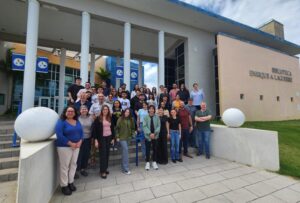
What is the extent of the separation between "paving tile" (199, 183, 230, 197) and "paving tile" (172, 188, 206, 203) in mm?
126

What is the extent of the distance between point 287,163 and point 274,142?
3.20 feet

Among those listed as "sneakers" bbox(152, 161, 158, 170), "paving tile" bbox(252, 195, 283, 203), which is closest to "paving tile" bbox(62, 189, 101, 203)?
"sneakers" bbox(152, 161, 158, 170)

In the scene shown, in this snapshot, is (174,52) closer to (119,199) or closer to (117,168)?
(117,168)

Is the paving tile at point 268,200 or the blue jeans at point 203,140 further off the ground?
the blue jeans at point 203,140

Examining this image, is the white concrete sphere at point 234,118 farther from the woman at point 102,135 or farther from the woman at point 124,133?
the woman at point 102,135

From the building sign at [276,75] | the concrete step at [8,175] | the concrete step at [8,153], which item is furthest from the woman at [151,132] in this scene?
the building sign at [276,75]

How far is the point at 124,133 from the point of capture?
4.40 m

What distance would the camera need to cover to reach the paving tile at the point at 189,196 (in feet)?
10.2

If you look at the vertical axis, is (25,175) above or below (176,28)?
below

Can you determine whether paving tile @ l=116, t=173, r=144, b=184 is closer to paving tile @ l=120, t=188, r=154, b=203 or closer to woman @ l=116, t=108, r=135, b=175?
woman @ l=116, t=108, r=135, b=175

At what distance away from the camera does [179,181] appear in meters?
3.91

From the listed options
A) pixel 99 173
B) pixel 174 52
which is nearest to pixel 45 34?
pixel 174 52

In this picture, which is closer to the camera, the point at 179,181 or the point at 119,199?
the point at 119,199

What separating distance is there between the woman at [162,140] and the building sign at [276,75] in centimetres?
1094
